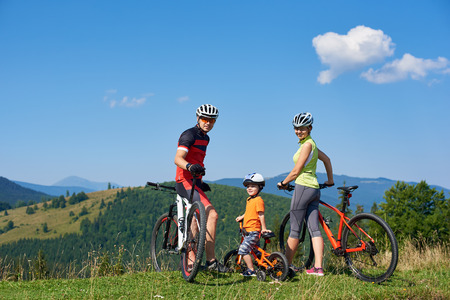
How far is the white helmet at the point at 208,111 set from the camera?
19.3ft

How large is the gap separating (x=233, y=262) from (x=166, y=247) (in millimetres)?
1155

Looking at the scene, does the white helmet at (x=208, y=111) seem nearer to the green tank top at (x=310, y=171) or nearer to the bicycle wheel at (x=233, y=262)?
the green tank top at (x=310, y=171)

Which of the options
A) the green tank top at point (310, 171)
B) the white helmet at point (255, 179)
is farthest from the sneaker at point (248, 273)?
the green tank top at point (310, 171)

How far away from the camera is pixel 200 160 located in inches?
237

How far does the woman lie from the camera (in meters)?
5.88

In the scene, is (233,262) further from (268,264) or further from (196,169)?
(196,169)

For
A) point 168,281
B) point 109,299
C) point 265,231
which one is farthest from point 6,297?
point 265,231

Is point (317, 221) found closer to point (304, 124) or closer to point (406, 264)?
point (304, 124)

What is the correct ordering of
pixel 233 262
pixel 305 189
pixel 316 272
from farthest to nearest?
pixel 233 262 < pixel 305 189 < pixel 316 272

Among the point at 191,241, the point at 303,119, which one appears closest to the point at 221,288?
the point at 191,241

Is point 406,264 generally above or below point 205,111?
below

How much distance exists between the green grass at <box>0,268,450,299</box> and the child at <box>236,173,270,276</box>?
13.8 inches

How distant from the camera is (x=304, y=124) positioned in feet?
19.6

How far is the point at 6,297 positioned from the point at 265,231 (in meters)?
3.46
